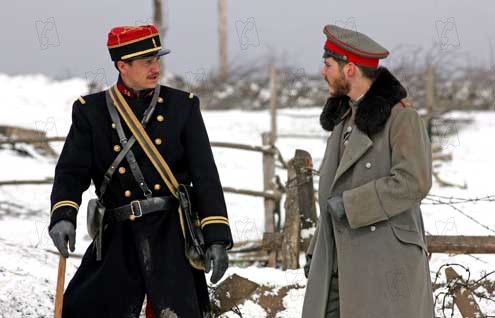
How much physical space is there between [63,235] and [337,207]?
1.23 metres

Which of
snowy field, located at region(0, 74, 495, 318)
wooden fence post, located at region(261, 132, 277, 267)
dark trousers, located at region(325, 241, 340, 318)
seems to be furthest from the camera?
wooden fence post, located at region(261, 132, 277, 267)

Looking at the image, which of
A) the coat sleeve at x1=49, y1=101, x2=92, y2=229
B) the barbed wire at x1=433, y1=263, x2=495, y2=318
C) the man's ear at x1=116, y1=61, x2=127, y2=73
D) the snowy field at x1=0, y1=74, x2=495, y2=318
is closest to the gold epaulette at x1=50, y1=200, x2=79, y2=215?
the coat sleeve at x1=49, y1=101, x2=92, y2=229

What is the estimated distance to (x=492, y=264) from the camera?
5.17 metres

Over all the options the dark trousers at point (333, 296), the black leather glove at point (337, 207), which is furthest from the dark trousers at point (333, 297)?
the black leather glove at point (337, 207)

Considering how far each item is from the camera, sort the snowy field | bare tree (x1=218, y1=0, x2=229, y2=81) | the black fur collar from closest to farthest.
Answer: the black fur collar, the snowy field, bare tree (x1=218, y1=0, x2=229, y2=81)

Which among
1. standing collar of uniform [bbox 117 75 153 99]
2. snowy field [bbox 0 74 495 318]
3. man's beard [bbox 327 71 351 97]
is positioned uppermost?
standing collar of uniform [bbox 117 75 153 99]

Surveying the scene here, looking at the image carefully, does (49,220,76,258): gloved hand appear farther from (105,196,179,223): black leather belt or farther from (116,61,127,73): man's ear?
(116,61,127,73): man's ear

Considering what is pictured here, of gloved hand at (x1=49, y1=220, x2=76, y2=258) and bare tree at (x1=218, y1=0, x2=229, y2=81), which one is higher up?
gloved hand at (x1=49, y1=220, x2=76, y2=258)

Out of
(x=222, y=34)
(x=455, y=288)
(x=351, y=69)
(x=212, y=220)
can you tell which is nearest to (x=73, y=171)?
(x=212, y=220)

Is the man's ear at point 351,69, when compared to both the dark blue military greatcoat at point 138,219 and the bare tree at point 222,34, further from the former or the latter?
the bare tree at point 222,34

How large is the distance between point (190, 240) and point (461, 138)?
45.6 ft

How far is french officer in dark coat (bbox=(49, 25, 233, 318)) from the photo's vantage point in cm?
380

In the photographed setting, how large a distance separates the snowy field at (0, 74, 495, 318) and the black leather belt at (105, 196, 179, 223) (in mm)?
1071

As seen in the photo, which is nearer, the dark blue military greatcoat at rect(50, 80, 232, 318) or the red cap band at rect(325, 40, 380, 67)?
the red cap band at rect(325, 40, 380, 67)
